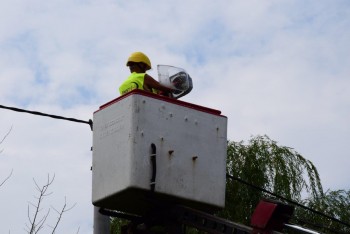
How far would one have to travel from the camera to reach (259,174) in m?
18.2

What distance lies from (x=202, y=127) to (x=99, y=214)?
4.10 feet

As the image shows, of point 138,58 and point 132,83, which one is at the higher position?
point 138,58

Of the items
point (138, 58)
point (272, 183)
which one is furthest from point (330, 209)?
point (138, 58)

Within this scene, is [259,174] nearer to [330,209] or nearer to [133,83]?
[330,209]

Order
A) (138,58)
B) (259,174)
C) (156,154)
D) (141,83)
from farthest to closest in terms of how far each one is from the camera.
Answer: (259,174) → (138,58) → (141,83) → (156,154)

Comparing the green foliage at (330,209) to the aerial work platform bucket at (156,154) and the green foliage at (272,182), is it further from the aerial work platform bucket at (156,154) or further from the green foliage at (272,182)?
the aerial work platform bucket at (156,154)

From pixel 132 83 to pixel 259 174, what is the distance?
8.95 meters

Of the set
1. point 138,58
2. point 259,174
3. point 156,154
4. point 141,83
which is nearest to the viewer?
point 156,154

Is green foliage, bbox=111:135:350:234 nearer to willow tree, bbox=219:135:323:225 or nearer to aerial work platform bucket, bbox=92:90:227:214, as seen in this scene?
willow tree, bbox=219:135:323:225

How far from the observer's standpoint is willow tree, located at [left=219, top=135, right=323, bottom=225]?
17.7 m

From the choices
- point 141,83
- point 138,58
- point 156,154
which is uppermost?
point 138,58

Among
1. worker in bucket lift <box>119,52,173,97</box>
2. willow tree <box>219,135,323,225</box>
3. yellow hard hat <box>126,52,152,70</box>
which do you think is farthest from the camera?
willow tree <box>219,135,323,225</box>

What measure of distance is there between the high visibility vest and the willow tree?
8086mm

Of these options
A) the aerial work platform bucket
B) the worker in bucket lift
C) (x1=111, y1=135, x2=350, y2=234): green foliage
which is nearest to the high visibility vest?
the worker in bucket lift
